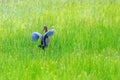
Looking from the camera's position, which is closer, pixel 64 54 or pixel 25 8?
pixel 64 54

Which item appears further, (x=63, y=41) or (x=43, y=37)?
(x=63, y=41)

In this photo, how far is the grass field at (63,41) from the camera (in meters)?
6.25

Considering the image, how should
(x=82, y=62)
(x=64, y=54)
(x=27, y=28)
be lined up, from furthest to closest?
(x=27, y=28) < (x=64, y=54) < (x=82, y=62)

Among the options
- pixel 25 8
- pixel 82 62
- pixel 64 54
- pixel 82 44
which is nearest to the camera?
pixel 82 62

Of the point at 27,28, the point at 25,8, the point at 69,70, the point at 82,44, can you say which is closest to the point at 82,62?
the point at 69,70

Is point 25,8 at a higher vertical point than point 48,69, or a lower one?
higher

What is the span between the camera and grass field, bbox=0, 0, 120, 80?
6250 mm

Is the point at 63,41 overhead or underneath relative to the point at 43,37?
underneath

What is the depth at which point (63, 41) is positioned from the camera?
7723 millimetres

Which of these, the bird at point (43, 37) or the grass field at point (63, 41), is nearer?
the grass field at point (63, 41)

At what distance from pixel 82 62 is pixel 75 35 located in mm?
1520

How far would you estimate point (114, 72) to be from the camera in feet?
20.5

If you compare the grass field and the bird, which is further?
the bird

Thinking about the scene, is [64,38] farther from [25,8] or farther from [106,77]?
[25,8]
